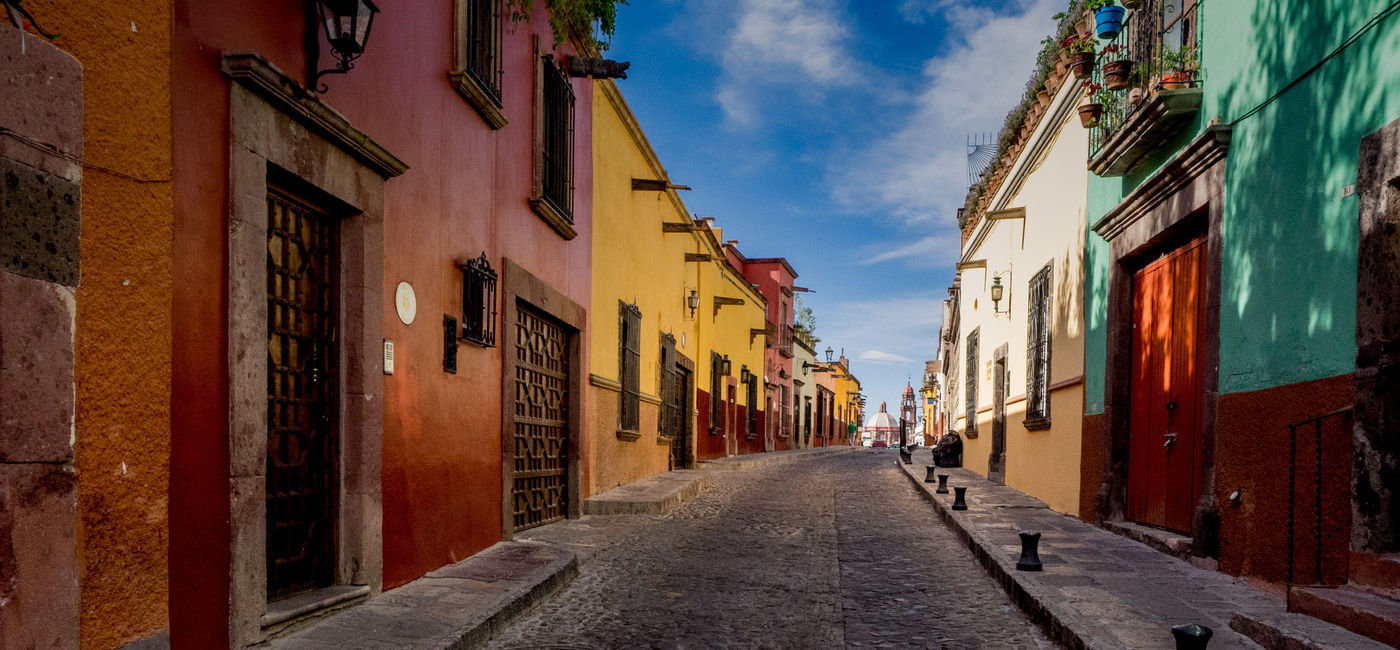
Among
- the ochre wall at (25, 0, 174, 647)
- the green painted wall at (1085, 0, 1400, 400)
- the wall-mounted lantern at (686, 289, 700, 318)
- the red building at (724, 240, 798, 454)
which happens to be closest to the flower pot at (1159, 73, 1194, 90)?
the green painted wall at (1085, 0, 1400, 400)

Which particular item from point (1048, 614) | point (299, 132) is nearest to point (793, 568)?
point (1048, 614)

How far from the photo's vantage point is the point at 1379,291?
4.66 meters

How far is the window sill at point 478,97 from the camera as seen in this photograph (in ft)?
22.2

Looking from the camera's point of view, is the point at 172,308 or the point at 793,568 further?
the point at 793,568

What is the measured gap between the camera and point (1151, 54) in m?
8.03

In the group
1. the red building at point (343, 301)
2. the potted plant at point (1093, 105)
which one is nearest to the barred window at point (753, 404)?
the potted plant at point (1093, 105)

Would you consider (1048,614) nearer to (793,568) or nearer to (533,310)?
(793,568)

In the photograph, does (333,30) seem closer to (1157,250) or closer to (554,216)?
(554,216)

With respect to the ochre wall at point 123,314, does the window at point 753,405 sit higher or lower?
lower

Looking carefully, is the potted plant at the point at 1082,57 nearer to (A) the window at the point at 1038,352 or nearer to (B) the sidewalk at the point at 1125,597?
(A) the window at the point at 1038,352

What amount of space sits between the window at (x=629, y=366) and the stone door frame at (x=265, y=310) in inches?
292

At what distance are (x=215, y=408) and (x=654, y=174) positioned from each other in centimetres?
1227

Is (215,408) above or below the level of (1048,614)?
above

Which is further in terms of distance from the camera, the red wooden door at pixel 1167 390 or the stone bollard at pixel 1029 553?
the red wooden door at pixel 1167 390
